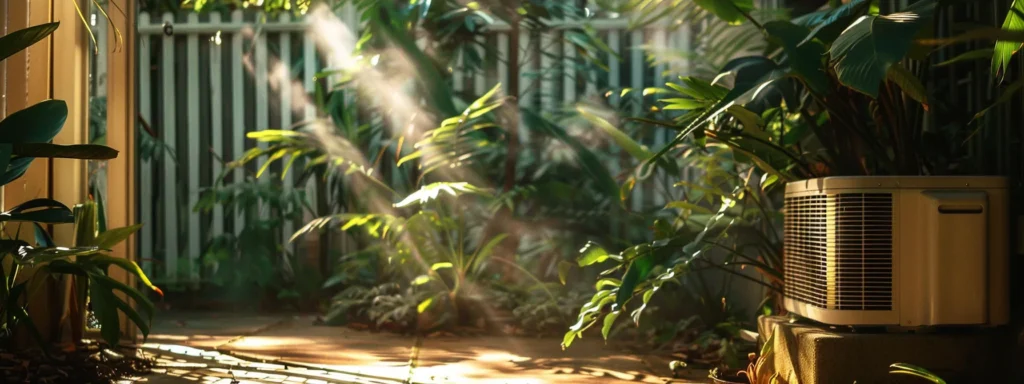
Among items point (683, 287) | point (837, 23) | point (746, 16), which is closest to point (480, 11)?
point (683, 287)

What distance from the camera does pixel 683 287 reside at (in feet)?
12.7

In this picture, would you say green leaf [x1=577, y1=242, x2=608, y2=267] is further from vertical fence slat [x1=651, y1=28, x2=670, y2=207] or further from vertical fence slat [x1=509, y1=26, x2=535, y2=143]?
vertical fence slat [x1=651, y1=28, x2=670, y2=207]

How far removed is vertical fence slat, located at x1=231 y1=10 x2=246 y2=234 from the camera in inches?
195

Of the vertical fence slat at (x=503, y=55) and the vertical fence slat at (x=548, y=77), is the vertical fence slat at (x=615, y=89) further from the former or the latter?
the vertical fence slat at (x=503, y=55)

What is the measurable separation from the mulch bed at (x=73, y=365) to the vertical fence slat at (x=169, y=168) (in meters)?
2.33

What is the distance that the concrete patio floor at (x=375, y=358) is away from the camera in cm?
259

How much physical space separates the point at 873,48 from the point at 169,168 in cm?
424

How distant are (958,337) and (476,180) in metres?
2.52

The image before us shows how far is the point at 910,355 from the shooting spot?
1.95 meters

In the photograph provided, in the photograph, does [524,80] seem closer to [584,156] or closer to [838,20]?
[584,156]

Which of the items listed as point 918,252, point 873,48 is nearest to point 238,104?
point 918,252

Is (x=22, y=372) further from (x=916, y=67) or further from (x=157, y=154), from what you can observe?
(x=157, y=154)

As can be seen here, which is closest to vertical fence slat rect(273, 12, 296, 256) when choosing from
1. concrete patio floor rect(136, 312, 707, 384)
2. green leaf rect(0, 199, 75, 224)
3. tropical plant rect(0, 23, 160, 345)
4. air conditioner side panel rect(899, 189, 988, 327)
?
concrete patio floor rect(136, 312, 707, 384)

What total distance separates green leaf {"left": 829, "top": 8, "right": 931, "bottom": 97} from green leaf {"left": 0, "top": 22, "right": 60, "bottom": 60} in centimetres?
167
